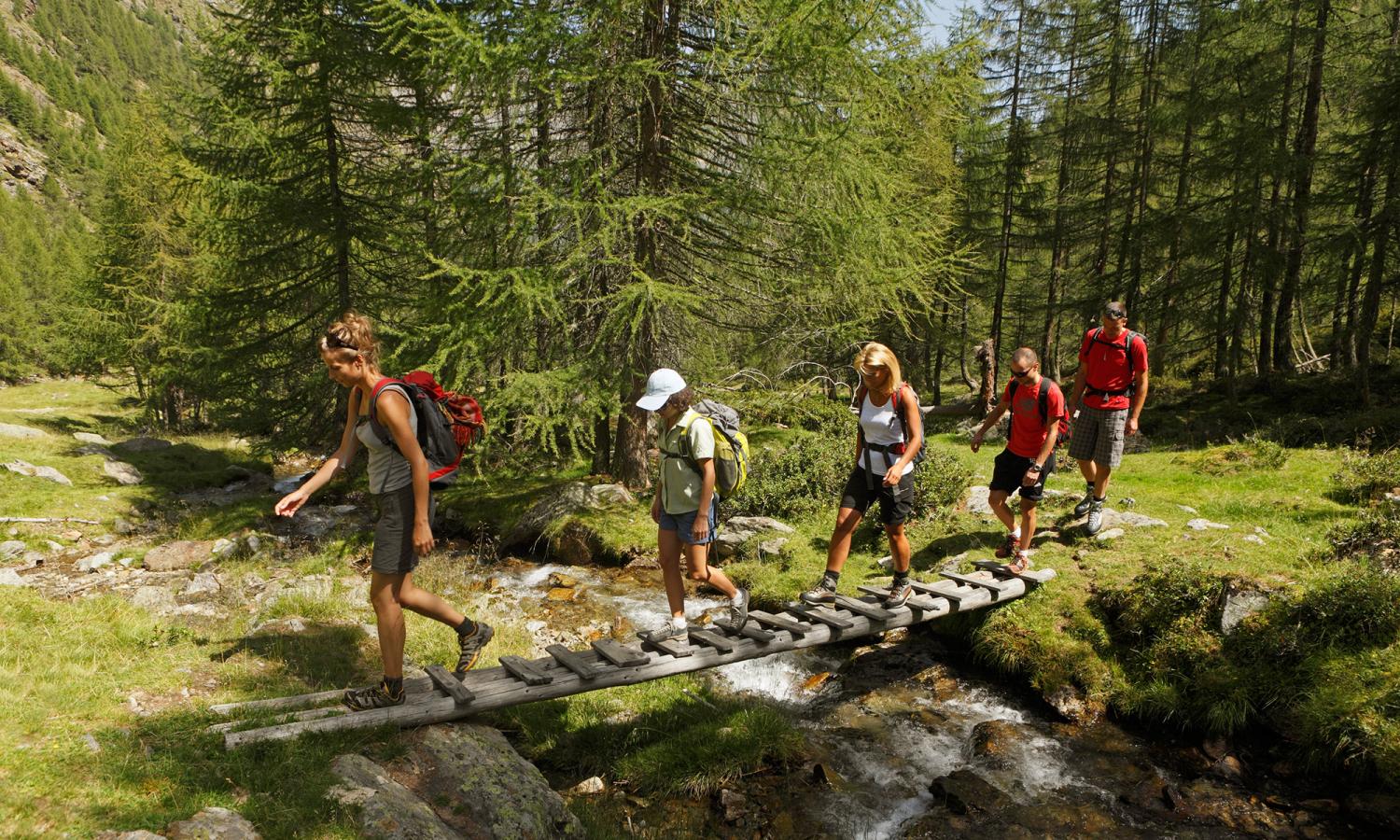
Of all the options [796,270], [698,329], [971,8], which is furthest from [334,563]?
[971,8]

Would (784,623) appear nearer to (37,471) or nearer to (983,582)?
(983,582)

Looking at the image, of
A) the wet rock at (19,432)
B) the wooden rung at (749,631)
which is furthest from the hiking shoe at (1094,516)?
the wet rock at (19,432)

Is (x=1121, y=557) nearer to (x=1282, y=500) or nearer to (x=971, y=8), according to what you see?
(x=1282, y=500)

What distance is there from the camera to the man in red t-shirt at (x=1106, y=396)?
24.3 ft

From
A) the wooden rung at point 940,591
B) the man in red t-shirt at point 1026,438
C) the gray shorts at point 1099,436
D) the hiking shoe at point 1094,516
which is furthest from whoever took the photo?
the hiking shoe at point 1094,516

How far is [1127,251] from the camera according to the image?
19.5 m

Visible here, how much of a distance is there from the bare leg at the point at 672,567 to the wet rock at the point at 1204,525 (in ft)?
20.3

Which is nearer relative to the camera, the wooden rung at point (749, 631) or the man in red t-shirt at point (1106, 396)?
the wooden rung at point (749, 631)

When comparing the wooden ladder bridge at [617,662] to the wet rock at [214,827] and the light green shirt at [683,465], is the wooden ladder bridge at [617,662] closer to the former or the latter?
the wet rock at [214,827]

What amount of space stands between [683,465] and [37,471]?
16858 millimetres

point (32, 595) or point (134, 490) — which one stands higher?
point (32, 595)

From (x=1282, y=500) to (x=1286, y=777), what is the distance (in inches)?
194

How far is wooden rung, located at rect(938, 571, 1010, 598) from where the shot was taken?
6.87 m

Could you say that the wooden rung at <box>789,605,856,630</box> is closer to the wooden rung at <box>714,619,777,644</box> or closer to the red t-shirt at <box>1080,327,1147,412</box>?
the wooden rung at <box>714,619,777,644</box>
